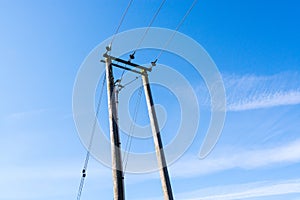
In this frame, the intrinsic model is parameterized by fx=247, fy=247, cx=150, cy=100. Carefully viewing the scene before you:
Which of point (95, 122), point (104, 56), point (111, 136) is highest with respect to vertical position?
point (104, 56)

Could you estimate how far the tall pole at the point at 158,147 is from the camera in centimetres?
658

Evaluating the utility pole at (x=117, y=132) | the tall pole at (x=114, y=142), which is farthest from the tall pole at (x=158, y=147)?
the tall pole at (x=114, y=142)

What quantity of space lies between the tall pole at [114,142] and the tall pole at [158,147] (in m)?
1.21

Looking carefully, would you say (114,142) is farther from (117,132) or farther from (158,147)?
(158,147)

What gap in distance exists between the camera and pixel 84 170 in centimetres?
911

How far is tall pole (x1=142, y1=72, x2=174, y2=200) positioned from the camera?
21.6 ft

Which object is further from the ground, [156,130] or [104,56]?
[104,56]

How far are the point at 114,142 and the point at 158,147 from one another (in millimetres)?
1466

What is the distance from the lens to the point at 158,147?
289 inches

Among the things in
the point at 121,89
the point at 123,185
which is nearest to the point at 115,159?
the point at 123,185

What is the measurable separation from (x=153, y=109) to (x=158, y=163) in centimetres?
182

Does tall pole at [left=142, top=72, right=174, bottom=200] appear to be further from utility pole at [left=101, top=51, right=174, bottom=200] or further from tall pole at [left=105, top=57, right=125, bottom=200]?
tall pole at [left=105, top=57, right=125, bottom=200]

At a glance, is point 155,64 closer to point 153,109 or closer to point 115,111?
point 153,109

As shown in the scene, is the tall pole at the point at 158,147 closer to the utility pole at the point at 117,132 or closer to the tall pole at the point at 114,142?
the utility pole at the point at 117,132
